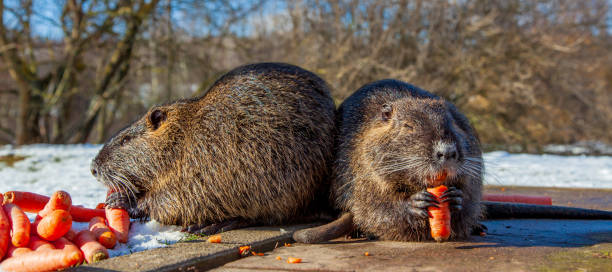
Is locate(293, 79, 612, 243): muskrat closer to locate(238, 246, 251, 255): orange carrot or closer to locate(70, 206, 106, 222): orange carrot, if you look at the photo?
locate(238, 246, 251, 255): orange carrot

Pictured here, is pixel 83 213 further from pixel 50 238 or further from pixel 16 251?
pixel 16 251

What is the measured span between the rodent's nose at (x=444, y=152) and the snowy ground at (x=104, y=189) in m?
1.20

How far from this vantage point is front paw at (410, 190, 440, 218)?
3.49 metres

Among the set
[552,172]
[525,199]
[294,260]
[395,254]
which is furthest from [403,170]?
[552,172]

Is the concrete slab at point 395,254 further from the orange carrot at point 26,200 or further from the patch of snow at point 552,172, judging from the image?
the patch of snow at point 552,172

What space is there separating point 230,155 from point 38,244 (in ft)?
4.88

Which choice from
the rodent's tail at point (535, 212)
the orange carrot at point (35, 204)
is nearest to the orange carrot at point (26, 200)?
the orange carrot at point (35, 204)

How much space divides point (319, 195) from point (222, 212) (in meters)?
Result: 0.85

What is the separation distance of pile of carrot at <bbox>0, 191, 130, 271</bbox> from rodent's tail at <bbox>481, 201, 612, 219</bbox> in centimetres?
317

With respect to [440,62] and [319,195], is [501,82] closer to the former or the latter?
[440,62]

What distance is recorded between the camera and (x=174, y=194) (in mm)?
4180

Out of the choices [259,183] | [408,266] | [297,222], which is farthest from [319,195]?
[408,266]

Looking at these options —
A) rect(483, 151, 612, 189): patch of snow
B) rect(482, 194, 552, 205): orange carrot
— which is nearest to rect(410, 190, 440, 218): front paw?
rect(482, 194, 552, 205): orange carrot

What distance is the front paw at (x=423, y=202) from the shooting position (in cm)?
349
